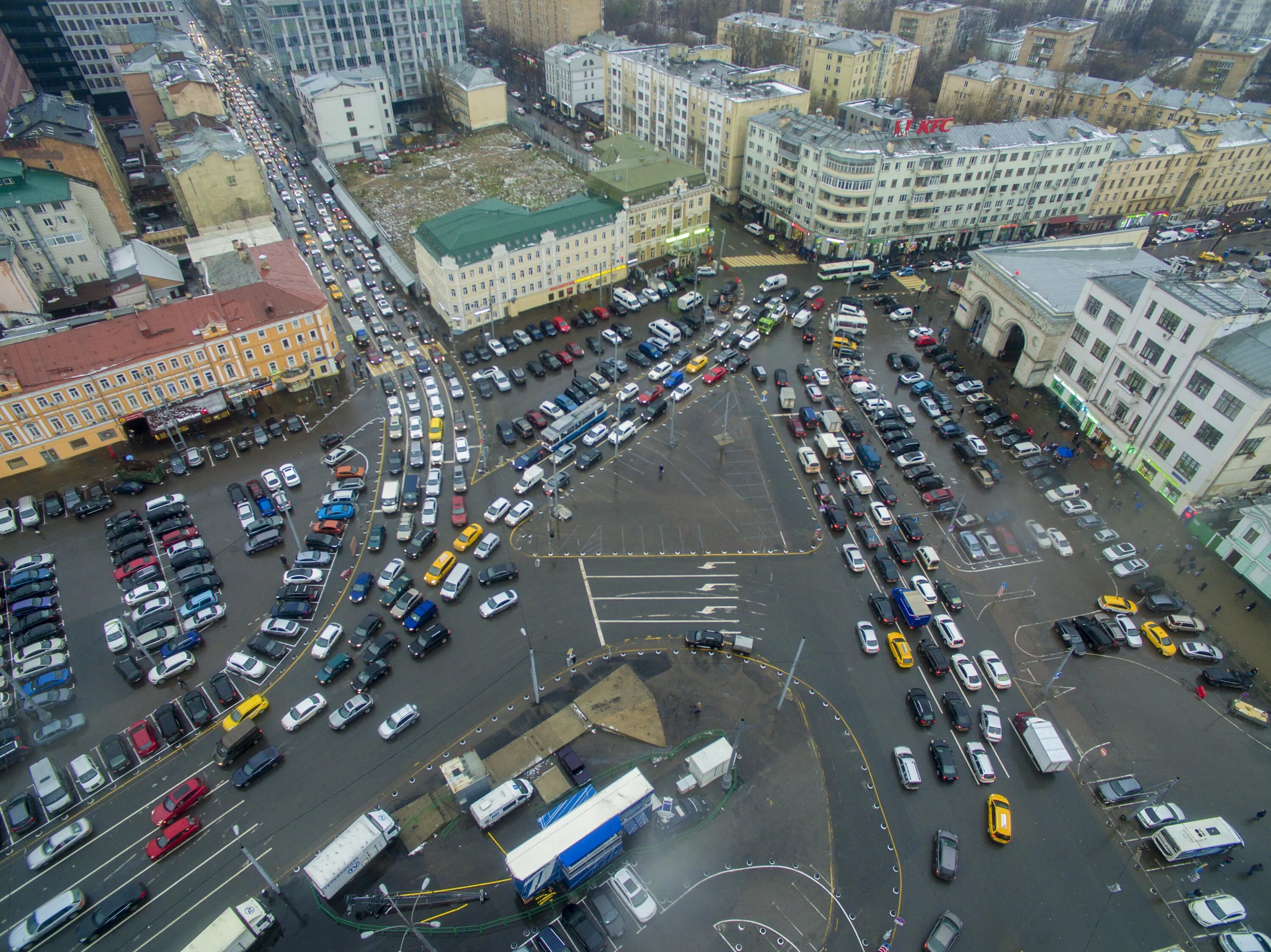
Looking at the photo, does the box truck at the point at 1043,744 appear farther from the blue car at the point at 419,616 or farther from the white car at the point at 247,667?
the white car at the point at 247,667

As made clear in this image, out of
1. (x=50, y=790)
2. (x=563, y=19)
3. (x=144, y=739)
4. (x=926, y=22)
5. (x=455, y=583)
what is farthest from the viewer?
(x=926, y=22)

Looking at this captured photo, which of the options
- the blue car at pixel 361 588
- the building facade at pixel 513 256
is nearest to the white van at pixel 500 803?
the blue car at pixel 361 588

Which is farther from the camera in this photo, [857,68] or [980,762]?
[857,68]

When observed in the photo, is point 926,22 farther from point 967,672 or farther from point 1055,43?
point 967,672

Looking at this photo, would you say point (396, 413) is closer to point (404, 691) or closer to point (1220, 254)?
point (404, 691)

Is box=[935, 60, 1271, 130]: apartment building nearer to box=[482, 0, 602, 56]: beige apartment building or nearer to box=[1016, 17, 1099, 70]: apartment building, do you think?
box=[1016, 17, 1099, 70]: apartment building

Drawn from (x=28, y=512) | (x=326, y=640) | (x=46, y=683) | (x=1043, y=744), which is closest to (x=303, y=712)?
(x=326, y=640)

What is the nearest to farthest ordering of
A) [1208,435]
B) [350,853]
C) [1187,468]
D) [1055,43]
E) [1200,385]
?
[350,853], [1208,435], [1200,385], [1187,468], [1055,43]
